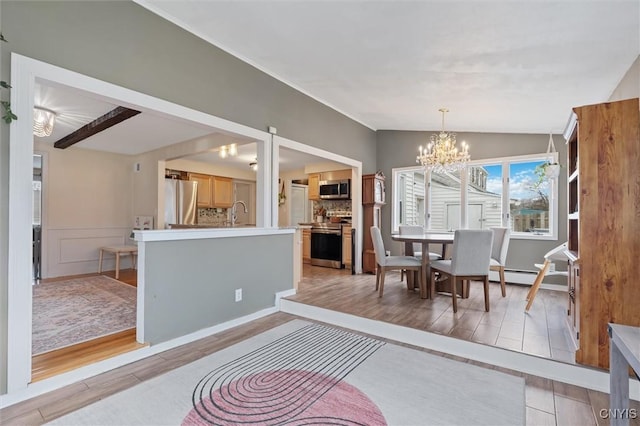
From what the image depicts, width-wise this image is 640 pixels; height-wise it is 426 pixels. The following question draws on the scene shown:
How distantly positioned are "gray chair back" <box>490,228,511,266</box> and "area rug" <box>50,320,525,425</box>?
2227 millimetres

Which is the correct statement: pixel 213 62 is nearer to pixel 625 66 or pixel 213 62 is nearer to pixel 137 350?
pixel 137 350

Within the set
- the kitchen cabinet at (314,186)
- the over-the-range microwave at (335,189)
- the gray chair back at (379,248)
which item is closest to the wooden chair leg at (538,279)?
the gray chair back at (379,248)

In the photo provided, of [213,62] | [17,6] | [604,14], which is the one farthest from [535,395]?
[17,6]

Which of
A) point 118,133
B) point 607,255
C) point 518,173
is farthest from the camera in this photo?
point 518,173

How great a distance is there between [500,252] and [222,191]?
224 inches

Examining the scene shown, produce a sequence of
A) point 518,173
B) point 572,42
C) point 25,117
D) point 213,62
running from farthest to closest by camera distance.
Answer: point 518,173, point 213,62, point 572,42, point 25,117

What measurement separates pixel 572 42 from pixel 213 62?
3.14 metres

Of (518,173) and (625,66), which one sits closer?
(625,66)

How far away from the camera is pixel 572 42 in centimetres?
232

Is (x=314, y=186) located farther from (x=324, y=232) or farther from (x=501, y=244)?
(x=501, y=244)

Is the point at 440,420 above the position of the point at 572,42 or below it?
below

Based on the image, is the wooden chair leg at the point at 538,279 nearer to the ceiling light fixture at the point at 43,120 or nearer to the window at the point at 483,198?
the window at the point at 483,198

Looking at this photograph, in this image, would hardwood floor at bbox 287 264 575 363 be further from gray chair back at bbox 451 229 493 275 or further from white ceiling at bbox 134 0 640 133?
white ceiling at bbox 134 0 640 133

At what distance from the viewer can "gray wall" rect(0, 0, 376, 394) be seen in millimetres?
1854
